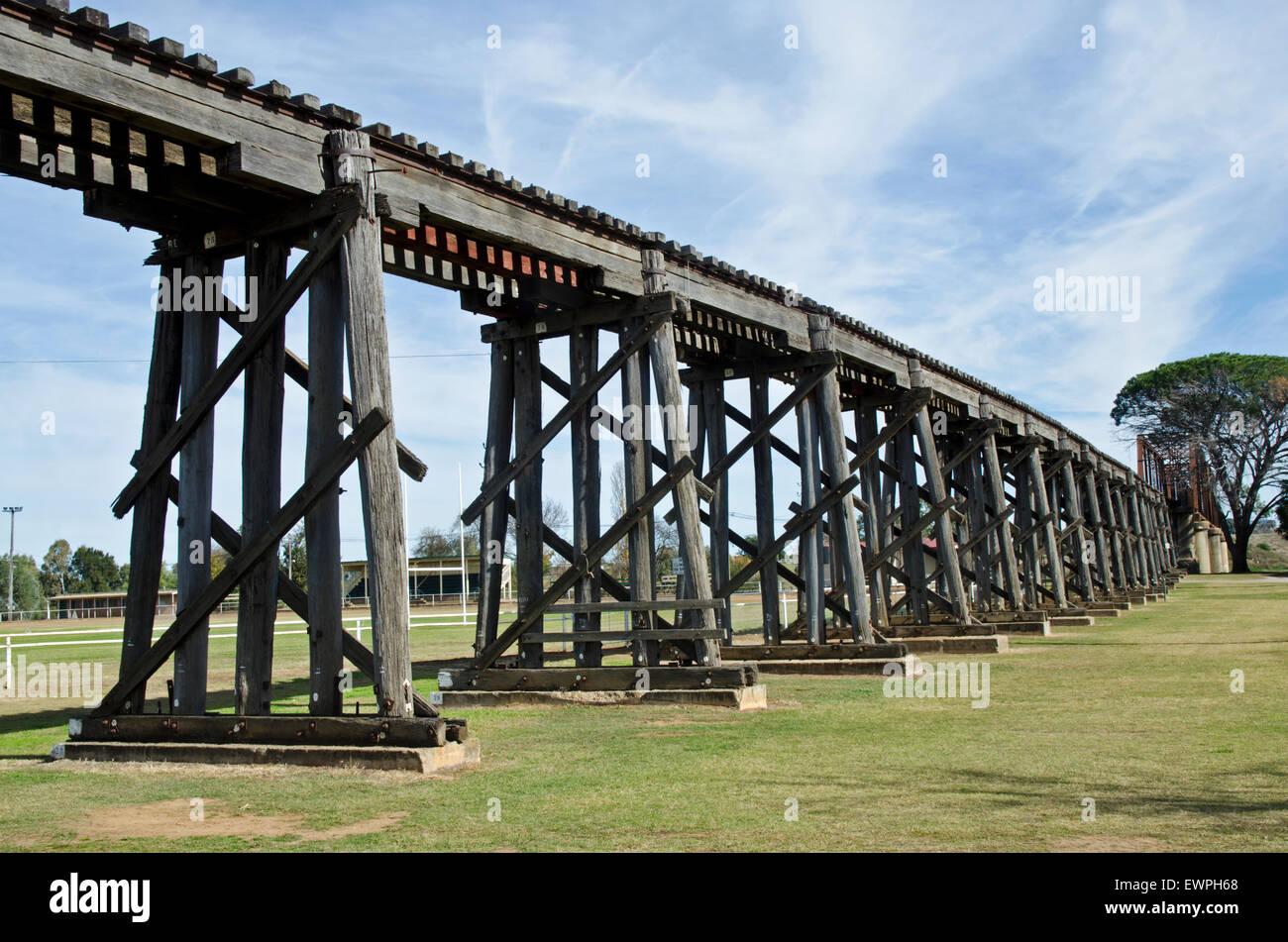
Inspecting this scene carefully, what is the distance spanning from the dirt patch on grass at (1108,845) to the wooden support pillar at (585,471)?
695 centimetres

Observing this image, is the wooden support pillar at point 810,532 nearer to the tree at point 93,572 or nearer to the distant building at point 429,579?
the distant building at point 429,579

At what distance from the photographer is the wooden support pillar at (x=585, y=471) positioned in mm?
11617

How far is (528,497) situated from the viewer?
1161 cm

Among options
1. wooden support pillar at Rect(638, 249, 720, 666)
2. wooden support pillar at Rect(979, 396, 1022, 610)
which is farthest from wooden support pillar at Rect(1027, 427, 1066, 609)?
wooden support pillar at Rect(638, 249, 720, 666)

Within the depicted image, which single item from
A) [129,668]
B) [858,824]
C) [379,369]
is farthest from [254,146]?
[858,824]

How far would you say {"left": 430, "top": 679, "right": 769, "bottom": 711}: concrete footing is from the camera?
34.6ft

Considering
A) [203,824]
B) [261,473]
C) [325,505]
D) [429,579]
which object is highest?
[429,579]

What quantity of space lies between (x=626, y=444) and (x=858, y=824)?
6.54 m

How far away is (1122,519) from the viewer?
3784 cm

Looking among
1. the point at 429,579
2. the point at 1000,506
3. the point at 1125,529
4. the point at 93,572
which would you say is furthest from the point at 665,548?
the point at 93,572

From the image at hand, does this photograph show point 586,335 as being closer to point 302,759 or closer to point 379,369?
point 379,369

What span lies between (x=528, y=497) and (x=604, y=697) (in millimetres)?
2161

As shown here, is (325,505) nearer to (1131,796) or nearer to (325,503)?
(325,503)

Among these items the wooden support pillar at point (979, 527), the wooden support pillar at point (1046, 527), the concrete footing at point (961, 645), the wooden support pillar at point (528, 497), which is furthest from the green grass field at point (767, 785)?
the wooden support pillar at point (1046, 527)
